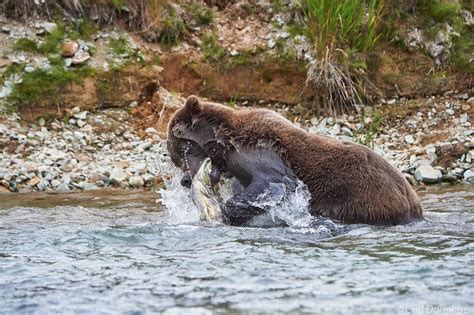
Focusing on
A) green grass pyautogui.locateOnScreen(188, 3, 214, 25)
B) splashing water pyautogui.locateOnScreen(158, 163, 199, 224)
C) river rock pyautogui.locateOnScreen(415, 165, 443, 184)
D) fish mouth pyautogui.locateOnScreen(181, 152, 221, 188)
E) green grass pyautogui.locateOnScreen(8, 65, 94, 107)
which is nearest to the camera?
fish mouth pyautogui.locateOnScreen(181, 152, 221, 188)

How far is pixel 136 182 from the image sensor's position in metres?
10.6

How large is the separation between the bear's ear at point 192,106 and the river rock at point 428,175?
4.23 meters

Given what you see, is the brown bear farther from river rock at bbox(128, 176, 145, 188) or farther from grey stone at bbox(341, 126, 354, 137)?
grey stone at bbox(341, 126, 354, 137)

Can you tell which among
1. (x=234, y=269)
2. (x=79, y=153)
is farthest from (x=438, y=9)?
(x=234, y=269)

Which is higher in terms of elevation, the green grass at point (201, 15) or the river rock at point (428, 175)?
the green grass at point (201, 15)

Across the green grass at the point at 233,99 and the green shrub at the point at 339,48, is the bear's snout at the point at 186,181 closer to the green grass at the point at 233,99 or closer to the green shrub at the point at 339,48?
the green grass at the point at 233,99

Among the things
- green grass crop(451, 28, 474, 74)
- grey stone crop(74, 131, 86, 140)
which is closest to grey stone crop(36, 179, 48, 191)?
grey stone crop(74, 131, 86, 140)

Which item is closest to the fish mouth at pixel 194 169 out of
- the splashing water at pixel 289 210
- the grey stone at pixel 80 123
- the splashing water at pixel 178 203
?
the splashing water at pixel 178 203

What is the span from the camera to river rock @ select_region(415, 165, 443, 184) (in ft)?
33.9

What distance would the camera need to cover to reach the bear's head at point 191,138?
7.11m

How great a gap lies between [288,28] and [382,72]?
1.78 meters

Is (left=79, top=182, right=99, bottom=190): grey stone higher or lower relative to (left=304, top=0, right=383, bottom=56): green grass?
lower

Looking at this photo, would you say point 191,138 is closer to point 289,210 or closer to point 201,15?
point 289,210

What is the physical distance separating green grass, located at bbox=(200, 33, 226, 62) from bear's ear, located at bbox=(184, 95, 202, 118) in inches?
236
